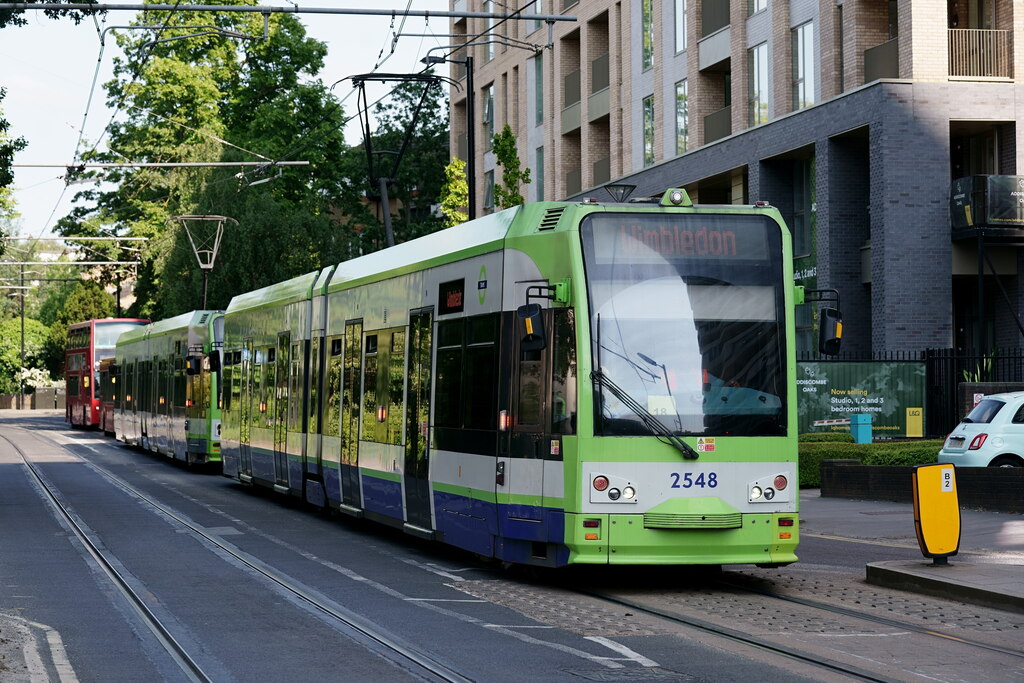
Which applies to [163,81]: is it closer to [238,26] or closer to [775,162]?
[238,26]

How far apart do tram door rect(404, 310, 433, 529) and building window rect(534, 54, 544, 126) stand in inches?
1416

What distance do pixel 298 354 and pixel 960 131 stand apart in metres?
18.7

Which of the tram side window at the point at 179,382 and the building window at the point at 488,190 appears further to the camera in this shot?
the building window at the point at 488,190

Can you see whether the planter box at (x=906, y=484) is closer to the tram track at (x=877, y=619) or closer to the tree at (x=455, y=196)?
the tram track at (x=877, y=619)

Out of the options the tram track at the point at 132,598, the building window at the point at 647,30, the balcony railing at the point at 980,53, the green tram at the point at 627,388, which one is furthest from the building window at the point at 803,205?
the green tram at the point at 627,388

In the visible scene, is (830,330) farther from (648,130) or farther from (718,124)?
(648,130)

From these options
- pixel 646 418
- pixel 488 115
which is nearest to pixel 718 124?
pixel 488 115

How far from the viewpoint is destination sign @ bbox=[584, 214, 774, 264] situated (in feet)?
41.2

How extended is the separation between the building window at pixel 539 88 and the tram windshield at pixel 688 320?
38677 mm

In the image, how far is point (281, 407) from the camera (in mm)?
21891

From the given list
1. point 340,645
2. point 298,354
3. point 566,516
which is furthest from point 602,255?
point 298,354

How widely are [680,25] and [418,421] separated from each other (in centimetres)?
2765

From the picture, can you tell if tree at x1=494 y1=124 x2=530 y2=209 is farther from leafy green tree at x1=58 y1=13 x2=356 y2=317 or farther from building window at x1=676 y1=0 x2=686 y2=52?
leafy green tree at x1=58 y1=13 x2=356 y2=317

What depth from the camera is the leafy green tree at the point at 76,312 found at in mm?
106688
